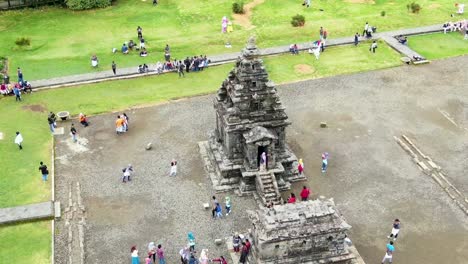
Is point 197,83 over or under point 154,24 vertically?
under

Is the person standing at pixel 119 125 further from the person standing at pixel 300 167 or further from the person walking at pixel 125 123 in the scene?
the person standing at pixel 300 167

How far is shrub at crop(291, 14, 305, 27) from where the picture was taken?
63.9 metres

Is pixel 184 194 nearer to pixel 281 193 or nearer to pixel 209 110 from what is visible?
pixel 281 193

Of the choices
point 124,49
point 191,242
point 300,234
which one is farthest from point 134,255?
point 124,49

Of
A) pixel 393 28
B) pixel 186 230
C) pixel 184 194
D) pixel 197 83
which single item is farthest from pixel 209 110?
pixel 393 28

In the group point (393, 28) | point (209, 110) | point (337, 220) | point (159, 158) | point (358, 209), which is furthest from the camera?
point (393, 28)

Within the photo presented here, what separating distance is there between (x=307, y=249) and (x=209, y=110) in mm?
20434

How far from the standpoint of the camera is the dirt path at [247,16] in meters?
64.8

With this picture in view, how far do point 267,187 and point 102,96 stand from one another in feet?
68.4

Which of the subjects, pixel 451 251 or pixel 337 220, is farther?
pixel 451 251

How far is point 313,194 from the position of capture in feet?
126

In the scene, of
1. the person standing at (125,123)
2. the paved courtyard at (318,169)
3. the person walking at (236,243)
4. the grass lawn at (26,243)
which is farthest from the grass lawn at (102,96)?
the person walking at (236,243)

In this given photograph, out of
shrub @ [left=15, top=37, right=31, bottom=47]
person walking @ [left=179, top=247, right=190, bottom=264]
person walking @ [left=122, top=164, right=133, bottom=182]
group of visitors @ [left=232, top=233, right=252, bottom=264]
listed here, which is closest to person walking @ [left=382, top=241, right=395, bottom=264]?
group of visitors @ [left=232, top=233, right=252, bottom=264]

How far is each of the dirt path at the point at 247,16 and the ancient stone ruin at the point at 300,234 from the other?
37.6m
